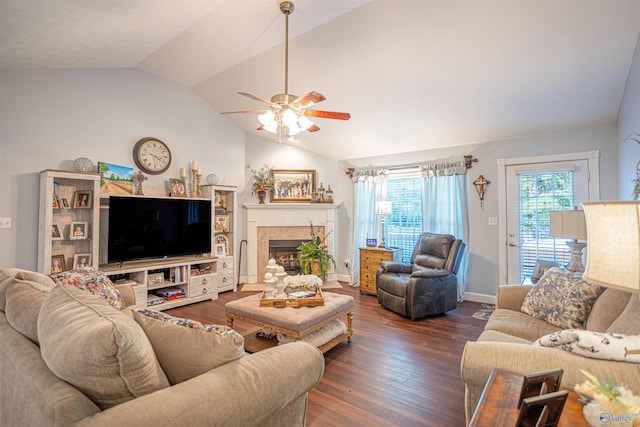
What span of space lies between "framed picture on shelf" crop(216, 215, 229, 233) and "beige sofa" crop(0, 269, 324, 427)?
11.8ft

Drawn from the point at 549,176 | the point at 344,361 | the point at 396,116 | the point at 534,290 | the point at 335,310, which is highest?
the point at 396,116

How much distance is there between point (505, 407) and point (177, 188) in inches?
177

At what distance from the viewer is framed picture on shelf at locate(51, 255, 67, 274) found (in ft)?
11.1

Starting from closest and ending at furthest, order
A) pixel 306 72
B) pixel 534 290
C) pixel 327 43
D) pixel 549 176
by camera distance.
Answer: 1. pixel 534 290
2. pixel 327 43
3. pixel 306 72
4. pixel 549 176

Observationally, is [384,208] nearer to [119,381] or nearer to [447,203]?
[447,203]

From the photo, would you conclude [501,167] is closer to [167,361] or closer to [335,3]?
[335,3]

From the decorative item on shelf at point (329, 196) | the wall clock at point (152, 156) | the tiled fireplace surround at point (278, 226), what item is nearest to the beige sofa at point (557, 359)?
the tiled fireplace surround at point (278, 226)

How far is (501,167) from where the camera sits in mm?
4246

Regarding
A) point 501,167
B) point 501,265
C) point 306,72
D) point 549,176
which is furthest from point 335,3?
point 501,265

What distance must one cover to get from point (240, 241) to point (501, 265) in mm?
4105

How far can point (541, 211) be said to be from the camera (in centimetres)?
399

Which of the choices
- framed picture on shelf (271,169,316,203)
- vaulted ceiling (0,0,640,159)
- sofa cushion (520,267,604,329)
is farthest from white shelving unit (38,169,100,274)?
sofa cushion (520,267,604,329)

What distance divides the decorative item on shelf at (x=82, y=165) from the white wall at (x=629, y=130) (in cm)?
525

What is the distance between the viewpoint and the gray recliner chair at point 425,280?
145 inches
